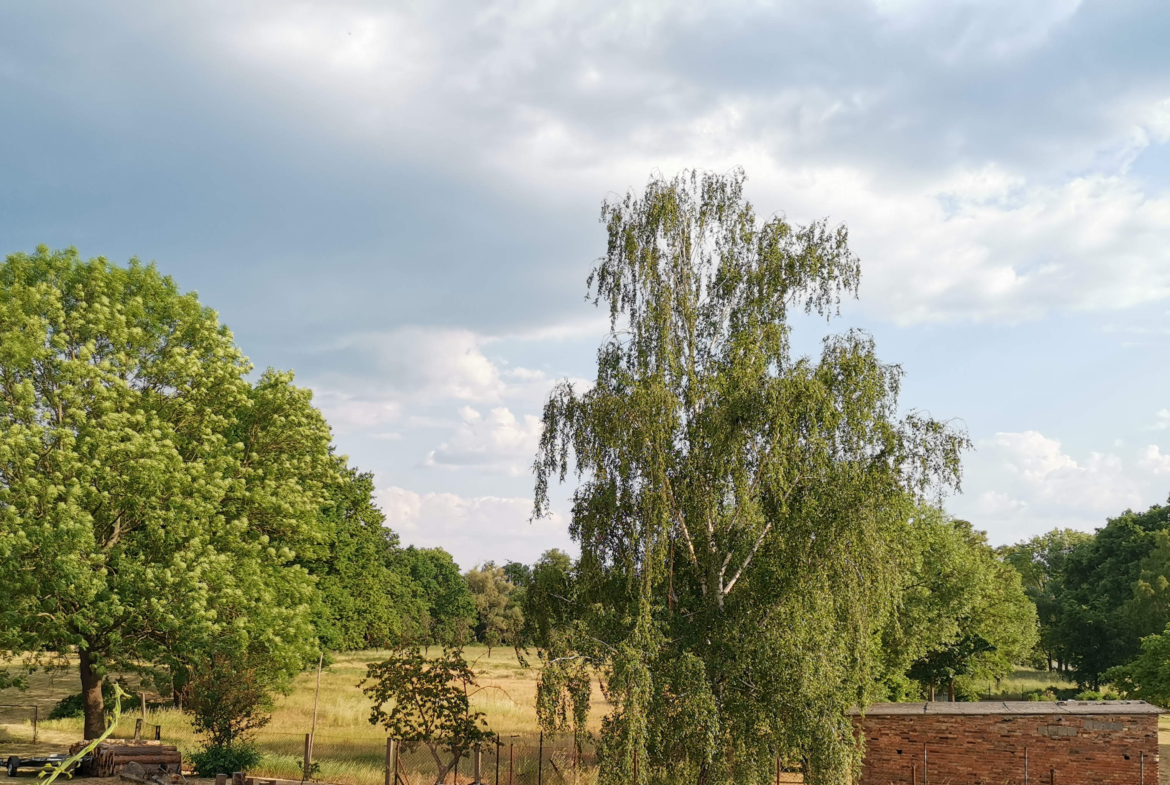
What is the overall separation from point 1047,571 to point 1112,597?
4095cm

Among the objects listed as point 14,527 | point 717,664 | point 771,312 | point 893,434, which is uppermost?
point 771,312

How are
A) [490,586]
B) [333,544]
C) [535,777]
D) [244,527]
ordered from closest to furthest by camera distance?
[535,777] < [244,527] < [333,544] < [490,586]

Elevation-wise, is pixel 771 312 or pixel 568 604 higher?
pixel 771 312

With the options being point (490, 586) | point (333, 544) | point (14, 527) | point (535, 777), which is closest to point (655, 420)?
point (535, 777)

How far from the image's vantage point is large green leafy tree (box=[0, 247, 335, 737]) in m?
23.4

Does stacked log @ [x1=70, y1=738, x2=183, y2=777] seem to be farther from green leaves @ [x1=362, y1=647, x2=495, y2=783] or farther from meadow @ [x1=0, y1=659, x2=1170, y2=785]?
green leaves @ [x1=362, y1=647, x2=495, y2=783]

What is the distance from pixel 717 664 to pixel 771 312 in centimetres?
877

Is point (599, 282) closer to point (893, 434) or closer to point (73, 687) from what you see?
point (893, 434)

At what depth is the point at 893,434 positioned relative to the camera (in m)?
20.2

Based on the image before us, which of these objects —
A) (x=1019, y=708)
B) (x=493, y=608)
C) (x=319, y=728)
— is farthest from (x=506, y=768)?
(x=493, y=608)

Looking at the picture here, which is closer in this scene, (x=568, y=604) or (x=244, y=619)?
(x=568, y=604)

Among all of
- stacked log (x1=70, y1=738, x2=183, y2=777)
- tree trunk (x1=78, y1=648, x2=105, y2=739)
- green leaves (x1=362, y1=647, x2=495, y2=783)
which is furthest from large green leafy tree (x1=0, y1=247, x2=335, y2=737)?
green leaves (x1=362, y1=647, x2=495, y2=783)

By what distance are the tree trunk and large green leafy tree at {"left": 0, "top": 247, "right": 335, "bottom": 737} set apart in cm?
6

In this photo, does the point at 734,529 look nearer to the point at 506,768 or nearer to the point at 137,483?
the point at 506,768
